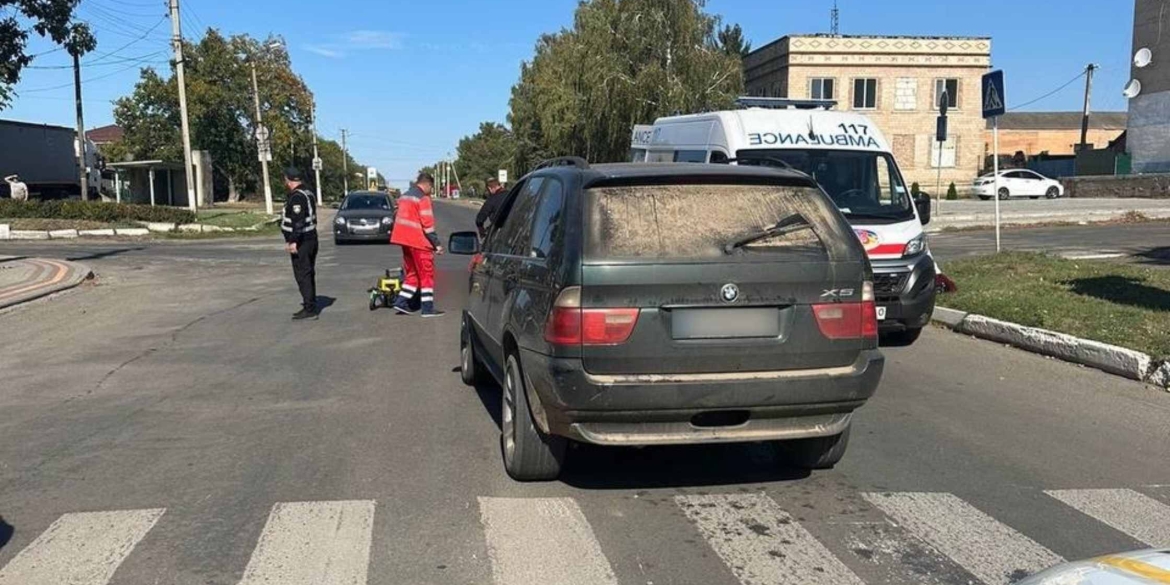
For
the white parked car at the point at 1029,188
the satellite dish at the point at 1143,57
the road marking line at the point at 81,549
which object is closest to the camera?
the road marking line at the point at 81,549

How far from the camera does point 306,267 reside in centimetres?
1130

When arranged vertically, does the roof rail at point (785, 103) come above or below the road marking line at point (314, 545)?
above

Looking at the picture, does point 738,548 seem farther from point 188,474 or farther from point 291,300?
point 291,300

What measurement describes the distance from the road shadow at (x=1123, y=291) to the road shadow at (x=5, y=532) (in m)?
10.3

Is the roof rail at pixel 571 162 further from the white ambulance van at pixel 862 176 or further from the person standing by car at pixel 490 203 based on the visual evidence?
the person standing by car at pixel 490 203

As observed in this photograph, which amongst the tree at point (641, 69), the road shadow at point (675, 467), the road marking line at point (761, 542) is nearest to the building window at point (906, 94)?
the tree at point (641, 69)

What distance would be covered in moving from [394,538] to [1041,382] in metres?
6.00

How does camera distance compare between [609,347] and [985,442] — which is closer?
[609,347]

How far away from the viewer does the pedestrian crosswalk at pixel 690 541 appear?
3908mm

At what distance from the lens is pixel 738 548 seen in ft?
13.8

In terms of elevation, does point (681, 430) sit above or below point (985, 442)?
above

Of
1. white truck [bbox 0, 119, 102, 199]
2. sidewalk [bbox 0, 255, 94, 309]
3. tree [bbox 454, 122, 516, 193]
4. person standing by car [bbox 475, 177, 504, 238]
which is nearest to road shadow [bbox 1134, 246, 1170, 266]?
person standing by car [bbox 475, 177, 504, 238]

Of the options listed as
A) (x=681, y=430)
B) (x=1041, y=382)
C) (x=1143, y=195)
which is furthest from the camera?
(x=1143, y=195)

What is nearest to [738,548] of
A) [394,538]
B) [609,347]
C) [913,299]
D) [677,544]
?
[677,544]
